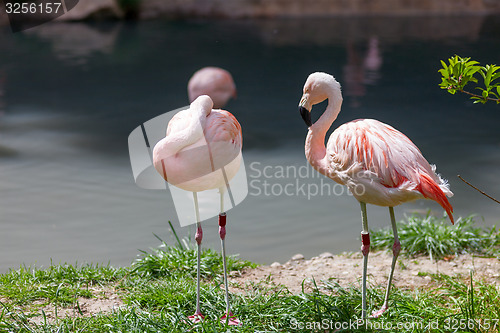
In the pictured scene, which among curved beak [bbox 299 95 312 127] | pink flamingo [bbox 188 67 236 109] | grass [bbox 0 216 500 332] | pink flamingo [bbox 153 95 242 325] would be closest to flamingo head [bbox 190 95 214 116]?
pink flamingo [bbox 153 95 242 325]

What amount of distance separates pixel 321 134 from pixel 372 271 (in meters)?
1.22

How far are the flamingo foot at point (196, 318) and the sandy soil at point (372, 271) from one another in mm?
534

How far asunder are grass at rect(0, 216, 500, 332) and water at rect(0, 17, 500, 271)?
0.54m

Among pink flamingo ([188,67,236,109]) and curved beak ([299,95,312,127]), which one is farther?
pink flamingo ([188,67,236,109])

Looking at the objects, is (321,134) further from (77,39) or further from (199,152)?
(77,39)

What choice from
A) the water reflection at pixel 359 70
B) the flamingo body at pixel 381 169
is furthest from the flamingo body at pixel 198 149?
the water reflection at pixel 359 70

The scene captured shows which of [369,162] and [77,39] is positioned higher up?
[369,162]

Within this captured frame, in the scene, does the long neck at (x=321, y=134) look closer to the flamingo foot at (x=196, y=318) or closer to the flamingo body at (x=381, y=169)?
the flamingo body at (x=381, y=169)

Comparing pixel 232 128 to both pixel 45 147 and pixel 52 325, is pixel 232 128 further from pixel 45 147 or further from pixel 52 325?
pixel 45 147

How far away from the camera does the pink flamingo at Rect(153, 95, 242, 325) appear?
8.85ft

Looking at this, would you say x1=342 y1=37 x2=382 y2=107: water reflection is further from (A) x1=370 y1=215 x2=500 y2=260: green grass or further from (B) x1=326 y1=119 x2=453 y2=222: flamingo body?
(B) x1=326 y1=119 x2=453 y2=222: flamingo body

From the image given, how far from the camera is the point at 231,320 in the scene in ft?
9.16

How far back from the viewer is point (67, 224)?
183 inches

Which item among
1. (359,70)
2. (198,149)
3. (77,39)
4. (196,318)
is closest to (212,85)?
(359,70)
